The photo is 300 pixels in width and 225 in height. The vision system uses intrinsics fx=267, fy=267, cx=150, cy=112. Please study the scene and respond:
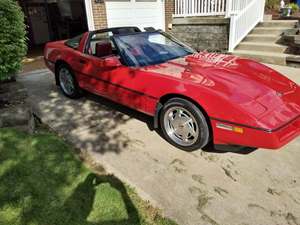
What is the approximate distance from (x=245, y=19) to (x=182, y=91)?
21.8ft

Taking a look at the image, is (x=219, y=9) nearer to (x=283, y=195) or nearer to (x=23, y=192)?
(x=283, y=195)

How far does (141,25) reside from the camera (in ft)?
30.2

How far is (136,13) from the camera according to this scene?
8.97 meters

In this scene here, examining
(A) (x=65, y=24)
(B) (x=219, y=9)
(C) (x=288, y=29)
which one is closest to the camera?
(C) (x=288, y=29)

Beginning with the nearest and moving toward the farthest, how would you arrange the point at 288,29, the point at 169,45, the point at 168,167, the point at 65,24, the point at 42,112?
1. the point at 168,167
2. the point at 169,45
3. the point at 42,112
4. the point at 288,29
5. the point at 65,24

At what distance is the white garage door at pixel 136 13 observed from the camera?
8.27 metres

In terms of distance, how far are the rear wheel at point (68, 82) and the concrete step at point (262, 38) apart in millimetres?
6068

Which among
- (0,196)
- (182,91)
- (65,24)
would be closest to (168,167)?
(182,91)

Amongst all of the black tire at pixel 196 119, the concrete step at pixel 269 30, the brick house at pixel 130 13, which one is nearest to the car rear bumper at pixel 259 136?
the black tire at pixel 196 119

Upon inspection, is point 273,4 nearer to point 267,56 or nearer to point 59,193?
point 267,56

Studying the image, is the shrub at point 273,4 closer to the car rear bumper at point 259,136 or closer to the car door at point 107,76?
the car door at point 107,76

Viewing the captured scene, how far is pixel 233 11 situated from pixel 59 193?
7956 mm

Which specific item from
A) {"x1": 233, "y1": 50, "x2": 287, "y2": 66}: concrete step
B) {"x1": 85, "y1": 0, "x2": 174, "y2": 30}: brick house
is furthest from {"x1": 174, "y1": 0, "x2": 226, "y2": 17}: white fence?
{"x1": 233, "y1": 50, "x2": 287, "y2": 66}: concrete step

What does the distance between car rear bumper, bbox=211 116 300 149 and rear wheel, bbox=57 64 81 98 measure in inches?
121
